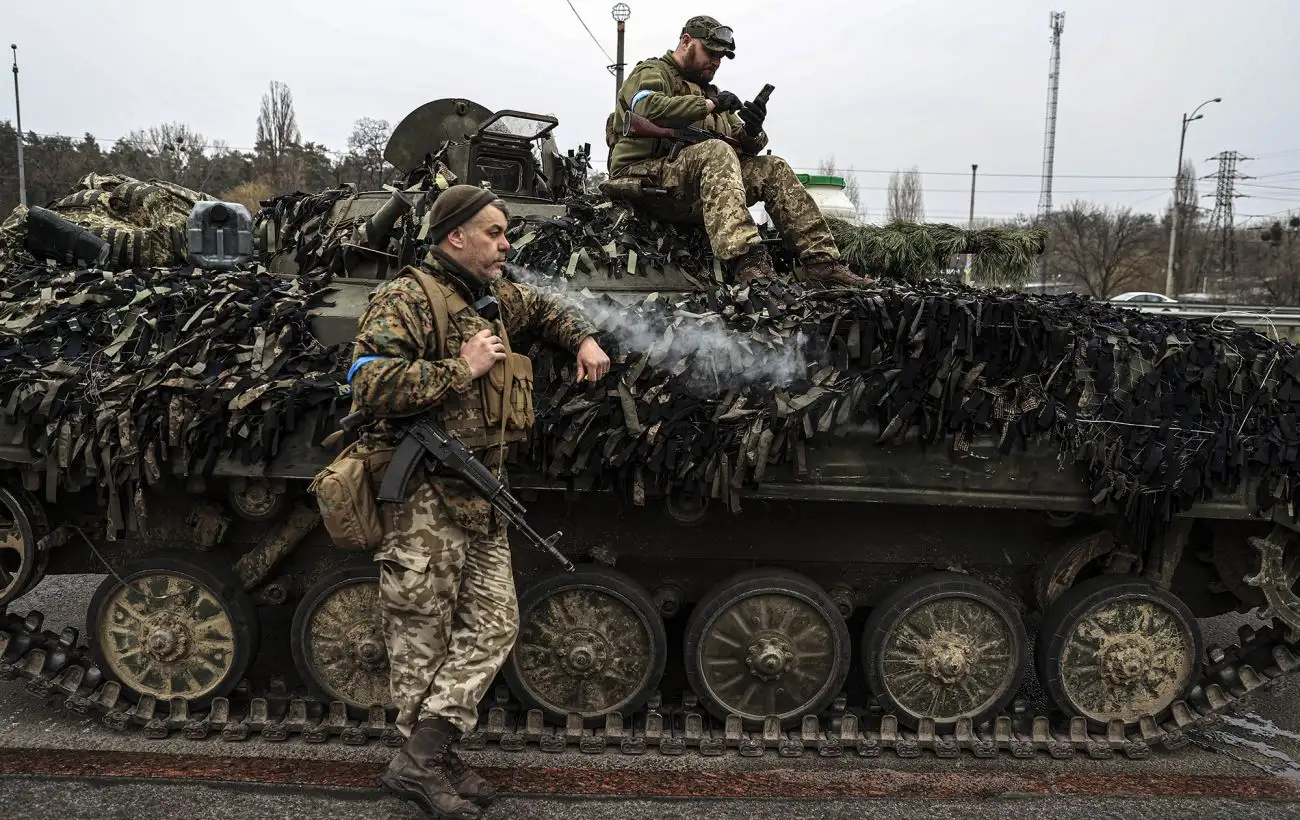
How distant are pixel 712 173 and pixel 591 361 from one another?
1714 millimetres

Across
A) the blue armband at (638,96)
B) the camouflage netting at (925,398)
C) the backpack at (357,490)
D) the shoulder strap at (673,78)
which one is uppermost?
the shoulder strap at (673,78)

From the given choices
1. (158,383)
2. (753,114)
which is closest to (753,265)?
(753,114)

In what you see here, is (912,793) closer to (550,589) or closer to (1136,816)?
(1136,816)

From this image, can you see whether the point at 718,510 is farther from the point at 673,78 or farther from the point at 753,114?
the point at 673,78

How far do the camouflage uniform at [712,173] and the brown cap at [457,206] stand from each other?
5.77 ft

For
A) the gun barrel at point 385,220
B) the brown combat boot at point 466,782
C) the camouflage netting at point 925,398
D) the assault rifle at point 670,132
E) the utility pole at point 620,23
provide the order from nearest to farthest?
1. the brown combat boot at point 466,782
2. the camouflage netting at point 925,398
3. the gun barrel at point 385,220
4. the assault rifle at point 670,132
5. the utility pole at point 620,23

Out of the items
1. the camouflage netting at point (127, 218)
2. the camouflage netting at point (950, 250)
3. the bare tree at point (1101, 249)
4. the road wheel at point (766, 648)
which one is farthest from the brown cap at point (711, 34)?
the bare tree at point (1101, 249)

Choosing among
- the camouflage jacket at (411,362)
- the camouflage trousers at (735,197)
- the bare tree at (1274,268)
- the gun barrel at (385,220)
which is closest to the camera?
the camouflage jacket at (411,362)

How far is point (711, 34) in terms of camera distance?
17.4 ft

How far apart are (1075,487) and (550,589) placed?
7.99ft

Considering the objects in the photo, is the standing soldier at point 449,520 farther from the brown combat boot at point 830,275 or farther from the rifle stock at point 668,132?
the brown combat boot at point 830,275

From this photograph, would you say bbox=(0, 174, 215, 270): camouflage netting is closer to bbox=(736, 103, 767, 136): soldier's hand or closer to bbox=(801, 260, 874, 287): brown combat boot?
bbox=(736, 103, 767, 136): soldier's hand

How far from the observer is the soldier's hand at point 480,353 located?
342cm

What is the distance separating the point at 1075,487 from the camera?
432 cm
